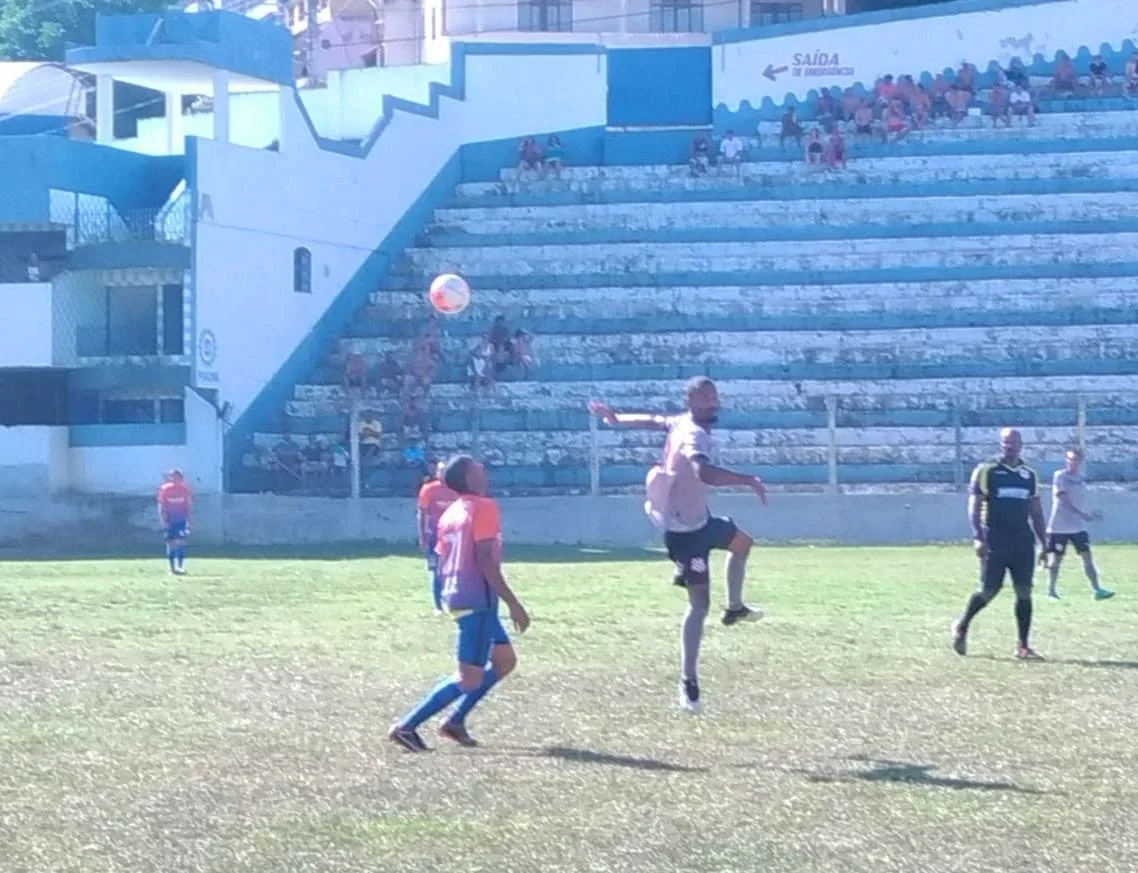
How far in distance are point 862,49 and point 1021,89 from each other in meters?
4.30

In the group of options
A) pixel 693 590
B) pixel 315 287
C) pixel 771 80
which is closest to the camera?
pixel 693 590

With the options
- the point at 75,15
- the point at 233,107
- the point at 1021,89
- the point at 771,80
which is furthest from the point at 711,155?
the point at 75,15

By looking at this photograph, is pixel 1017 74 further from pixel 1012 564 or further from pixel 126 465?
pixel 1012 564

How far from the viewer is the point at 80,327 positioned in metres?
40.3

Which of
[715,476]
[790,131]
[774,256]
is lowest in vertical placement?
[715,476]

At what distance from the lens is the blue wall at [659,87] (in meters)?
50.9

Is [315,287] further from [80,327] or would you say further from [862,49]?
[862,49]

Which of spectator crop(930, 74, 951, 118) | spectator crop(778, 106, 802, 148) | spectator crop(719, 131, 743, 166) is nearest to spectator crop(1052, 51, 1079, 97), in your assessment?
spectator crop(930, 74, 951, 118)

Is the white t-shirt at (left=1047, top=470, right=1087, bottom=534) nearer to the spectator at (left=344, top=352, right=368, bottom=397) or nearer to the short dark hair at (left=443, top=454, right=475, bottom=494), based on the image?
the short dark hair at (left=443, top=454, right=475, bottom=494)

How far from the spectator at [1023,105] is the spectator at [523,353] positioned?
14308 millimetres

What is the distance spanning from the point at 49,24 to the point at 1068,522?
58767mm

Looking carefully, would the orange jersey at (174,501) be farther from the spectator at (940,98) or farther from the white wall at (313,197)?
the spectator at (940,98)

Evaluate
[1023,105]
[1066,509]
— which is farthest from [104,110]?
[1066,509]

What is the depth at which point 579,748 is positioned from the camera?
39.0 feet
